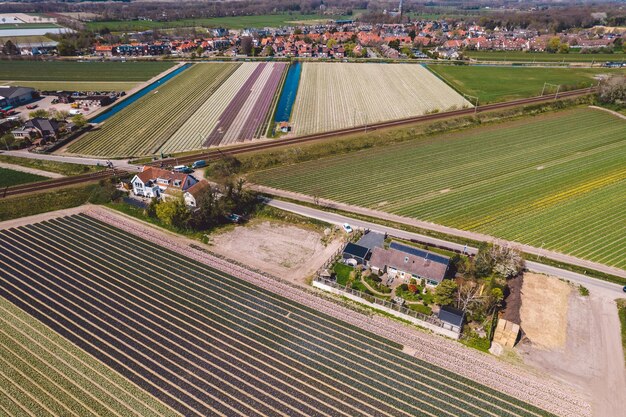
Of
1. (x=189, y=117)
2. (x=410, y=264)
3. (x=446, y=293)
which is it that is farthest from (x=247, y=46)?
(x=446, y=293)

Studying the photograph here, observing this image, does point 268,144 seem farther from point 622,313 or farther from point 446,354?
point 622,313

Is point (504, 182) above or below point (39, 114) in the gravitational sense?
below

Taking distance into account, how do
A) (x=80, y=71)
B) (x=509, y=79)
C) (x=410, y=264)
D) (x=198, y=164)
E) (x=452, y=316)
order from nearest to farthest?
(x=452, y=316)
(x=410, y=264)
(x=198, y=164)
(x=509, y=79)
(x=80, y=71)

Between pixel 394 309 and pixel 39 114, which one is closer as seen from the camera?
pixel 394 309

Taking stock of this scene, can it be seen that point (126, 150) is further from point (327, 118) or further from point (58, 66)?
point (58, 66)

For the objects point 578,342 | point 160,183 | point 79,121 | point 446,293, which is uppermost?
point 79,121

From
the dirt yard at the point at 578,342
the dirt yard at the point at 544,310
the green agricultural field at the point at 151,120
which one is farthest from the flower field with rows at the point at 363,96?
the dirt yard at the point at 578,342

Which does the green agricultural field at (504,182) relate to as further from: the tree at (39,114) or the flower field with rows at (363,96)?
the tree at (39,114)
